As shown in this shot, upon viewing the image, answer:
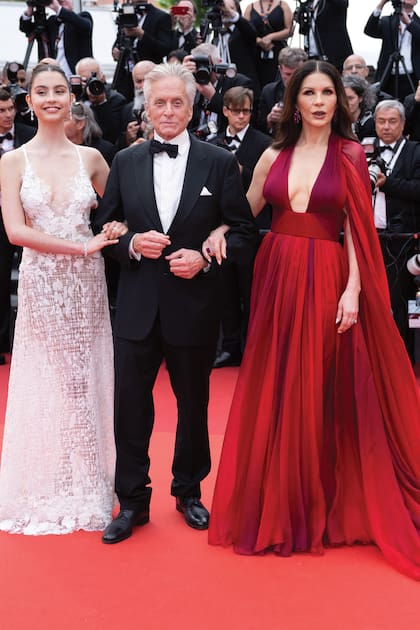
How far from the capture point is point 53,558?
3.21m

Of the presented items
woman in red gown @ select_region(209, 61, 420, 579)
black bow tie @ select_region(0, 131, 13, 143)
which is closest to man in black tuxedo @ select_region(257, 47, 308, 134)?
black bow tie @ select_region(0, 131, 13, 143)

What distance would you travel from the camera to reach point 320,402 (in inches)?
129

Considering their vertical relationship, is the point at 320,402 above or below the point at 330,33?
below

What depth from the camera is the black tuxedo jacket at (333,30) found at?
7.70 meters

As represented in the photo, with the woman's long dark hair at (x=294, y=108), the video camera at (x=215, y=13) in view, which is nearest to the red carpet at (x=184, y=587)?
the woman's long dark hair at (x=294, y=108)

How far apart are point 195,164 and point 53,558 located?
157 centimetres

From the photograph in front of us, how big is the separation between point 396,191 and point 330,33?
2.59 metres

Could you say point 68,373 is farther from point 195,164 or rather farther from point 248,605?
point 248,605

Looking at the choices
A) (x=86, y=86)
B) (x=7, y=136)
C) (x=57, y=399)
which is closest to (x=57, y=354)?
(x=57, y=399)

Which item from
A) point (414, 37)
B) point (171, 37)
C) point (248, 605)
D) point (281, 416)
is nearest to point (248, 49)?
point (171, 37)

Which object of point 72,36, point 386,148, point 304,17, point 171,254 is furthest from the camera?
point 72,36

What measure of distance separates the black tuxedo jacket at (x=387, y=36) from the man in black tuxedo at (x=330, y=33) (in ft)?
0.76

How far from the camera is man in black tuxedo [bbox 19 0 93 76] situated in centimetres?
786

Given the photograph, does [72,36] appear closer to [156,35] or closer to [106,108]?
[156,35]
